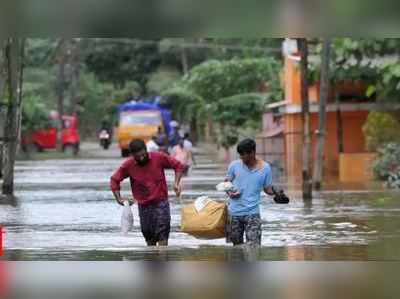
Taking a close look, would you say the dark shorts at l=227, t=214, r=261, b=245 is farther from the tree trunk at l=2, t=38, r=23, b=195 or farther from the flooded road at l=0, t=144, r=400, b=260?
the tree trunk at l=2, t=38, r=23, b=195

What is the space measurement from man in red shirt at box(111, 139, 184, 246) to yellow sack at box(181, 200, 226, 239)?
14.3 inches

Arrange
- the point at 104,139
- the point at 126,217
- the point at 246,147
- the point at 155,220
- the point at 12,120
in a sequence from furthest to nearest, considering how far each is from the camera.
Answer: the point at 104,139, the point at 12,120, the point at 126,217, the point at 155,220, the point at 246,147

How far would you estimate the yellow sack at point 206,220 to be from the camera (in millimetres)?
12398

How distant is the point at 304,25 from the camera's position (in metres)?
9.48

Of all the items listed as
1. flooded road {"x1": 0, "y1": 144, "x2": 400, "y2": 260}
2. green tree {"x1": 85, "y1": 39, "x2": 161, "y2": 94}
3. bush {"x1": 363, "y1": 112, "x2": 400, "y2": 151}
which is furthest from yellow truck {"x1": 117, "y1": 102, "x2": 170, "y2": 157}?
flooded road {"x1": 0, "y1": 144, "x2": 400, "y2": 260}

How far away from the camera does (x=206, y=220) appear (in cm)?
1238

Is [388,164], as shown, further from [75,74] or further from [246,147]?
[75,74]

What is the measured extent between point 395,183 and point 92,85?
51.7m

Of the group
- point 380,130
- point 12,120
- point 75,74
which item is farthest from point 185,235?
point 75,74

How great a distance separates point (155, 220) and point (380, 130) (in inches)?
699

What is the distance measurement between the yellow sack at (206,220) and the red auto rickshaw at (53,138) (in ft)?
133

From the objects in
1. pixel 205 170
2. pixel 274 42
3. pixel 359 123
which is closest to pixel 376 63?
pixel 359 123

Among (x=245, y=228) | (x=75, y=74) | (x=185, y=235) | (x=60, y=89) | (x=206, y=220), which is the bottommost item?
(x=185, y=235)

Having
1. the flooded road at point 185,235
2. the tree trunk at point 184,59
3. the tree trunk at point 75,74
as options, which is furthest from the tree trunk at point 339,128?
the tree trunk at point 184,59
